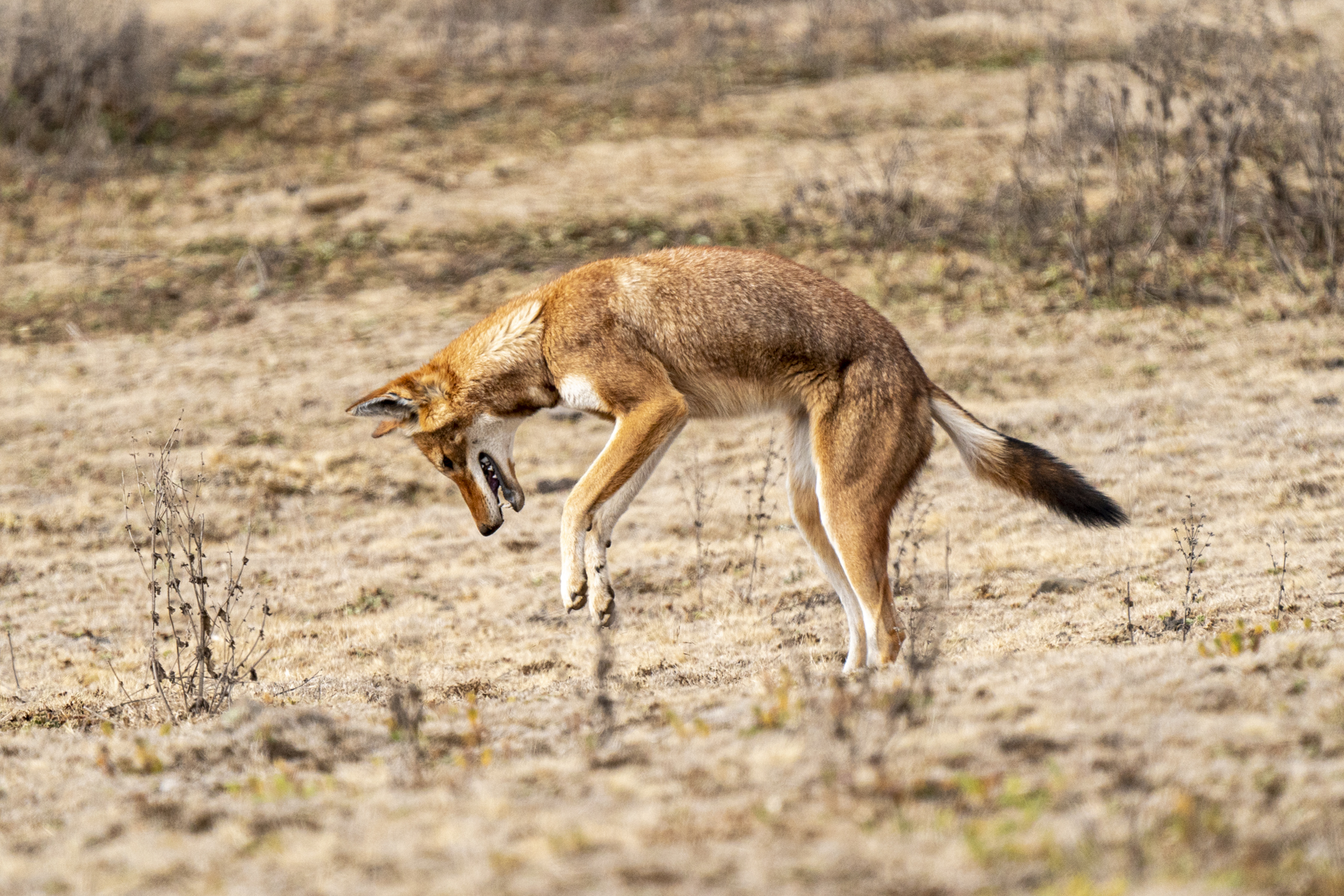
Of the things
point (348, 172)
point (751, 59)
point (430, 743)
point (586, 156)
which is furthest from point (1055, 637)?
point (751, 59)

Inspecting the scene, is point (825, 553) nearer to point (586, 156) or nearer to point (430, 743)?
point (430, 743)

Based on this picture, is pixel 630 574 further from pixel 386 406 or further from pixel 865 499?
pixel 865 499

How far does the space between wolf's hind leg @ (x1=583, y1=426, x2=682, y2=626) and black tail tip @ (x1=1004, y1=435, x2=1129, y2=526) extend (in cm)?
186

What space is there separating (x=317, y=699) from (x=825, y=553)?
9.59 ft

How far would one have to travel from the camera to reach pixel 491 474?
7.29 metres

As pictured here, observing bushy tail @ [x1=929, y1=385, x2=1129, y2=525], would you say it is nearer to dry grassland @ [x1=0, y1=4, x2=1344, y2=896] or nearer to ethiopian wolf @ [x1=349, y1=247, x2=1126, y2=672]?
ethiopian wolf @ [x1=349, y1=247, x2=1126, y2=672]

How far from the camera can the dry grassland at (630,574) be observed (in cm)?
352

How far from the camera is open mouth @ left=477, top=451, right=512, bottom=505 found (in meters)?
7.22

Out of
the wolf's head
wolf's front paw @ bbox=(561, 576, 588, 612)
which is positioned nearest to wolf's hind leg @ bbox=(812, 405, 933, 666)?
wolf's front paw @ bbox=(561, 576, 588, 612)

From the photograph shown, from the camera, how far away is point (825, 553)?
270 inches

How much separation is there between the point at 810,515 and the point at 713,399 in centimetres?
87

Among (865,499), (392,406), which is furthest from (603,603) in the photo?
(392,406)

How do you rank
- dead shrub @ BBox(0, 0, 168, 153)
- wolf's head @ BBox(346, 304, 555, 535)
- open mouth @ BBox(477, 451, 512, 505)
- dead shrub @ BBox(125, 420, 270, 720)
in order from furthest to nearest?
dead shrub @ BBox(0, 0, 168, 153) < open mouth @ BBox(477, 451, 512, 505) < wolf's head @ BBox(346, 304, 555, 535) < dead shrub @ BBox(125, 420, 270, 720)

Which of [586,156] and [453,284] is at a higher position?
[586,156]
